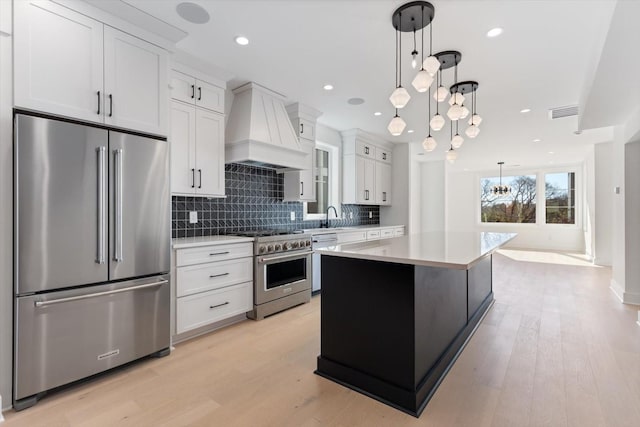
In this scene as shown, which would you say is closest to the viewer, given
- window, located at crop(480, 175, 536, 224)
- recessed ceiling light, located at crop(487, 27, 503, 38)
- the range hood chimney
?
recessed ceiling light, located at crop(487, 27, 503, 38)

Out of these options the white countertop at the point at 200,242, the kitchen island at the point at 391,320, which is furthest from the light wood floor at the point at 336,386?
the white countertop at the point at 200,242

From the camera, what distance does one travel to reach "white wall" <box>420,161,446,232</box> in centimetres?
832

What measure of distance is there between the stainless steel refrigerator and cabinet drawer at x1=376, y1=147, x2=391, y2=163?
4442 mm

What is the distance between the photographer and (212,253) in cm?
290

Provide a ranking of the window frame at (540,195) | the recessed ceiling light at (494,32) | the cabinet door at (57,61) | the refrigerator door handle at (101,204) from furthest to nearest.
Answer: the window frame at (540,195)
the recessed ceiling light at (494,32)
the refrigerator door handle at (101,204)
the cabinet door at (57,61)

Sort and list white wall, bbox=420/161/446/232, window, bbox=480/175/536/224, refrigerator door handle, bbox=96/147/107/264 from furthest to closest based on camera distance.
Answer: window, bbox=480/175/536/224
white wall, bbox=420/161/446/232
refrigerator door handle, bbox=96/147/107/264

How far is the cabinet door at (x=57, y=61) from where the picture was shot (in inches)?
71.9

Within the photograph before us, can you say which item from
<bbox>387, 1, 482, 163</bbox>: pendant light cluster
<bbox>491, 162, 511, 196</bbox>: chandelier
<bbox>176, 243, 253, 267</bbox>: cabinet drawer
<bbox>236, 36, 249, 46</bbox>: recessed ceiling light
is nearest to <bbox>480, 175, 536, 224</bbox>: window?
<bbox>491, 162, 511, 196</bbox>: chandelier

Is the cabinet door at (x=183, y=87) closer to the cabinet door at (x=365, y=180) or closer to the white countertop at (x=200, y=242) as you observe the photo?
the white countertop at (x=200, y=242)

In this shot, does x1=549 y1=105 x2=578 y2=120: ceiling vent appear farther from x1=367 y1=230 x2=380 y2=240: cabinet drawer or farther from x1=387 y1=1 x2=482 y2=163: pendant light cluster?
x1=367 y1=230 x2=380 y2=240: cabinet drawer

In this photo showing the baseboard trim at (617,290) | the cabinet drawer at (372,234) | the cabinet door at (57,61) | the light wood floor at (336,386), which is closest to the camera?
the light wood floor at (336,386)

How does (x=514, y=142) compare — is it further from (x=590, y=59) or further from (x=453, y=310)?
(x=453, y=310)

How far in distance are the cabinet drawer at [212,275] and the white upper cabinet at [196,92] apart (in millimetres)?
1632

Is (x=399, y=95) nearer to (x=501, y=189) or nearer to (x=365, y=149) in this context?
(x=365, y=149)
